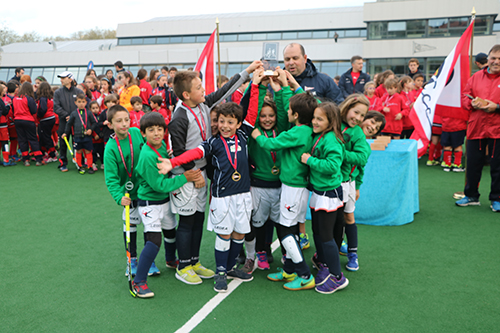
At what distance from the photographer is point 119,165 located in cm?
358

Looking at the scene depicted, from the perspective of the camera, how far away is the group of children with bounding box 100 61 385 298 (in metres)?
3.35

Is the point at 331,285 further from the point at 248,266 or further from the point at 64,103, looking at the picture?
the point at 64,103

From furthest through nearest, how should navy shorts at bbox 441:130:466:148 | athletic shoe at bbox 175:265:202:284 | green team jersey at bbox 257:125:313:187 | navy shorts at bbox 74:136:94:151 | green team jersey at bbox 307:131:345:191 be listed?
navy shorts at bbox 74:136:94:151 < navy shorts at bbox 441:130:466:148 < athletic shoe at bbox 175:265:202:284 < green team jersey at bbox 257:125:313:187 < green team jersey at bbox 307:131:345:191

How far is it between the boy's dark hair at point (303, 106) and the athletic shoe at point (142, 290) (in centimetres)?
192

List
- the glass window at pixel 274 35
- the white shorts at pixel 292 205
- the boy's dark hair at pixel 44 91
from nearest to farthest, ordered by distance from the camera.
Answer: the white shorts at pixel 292 205 → the boy's dark hair at pixel 44 91 → the glass window at pixel 274 35

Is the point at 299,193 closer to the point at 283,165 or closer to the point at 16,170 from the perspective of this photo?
the point at 283,165

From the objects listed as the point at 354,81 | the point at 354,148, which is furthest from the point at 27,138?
the point at 354,148

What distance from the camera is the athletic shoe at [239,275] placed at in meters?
3.71

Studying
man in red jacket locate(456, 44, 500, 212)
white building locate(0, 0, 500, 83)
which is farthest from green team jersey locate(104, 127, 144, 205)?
white building locate(0, 0, 500, 83)

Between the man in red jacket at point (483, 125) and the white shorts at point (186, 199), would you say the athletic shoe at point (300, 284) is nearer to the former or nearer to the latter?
the white shorts at point (186, 199)

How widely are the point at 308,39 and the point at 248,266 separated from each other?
33.1m

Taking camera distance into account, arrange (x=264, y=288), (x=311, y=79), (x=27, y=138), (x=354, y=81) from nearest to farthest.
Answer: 1. (x=264, y=288)
2. (x=311, y=79)
3. (x=354, y=81)
4. (x=27, y=138)

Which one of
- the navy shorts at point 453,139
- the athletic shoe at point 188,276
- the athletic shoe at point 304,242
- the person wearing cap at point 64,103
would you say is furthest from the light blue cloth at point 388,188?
the person wearing cap at point 64,103

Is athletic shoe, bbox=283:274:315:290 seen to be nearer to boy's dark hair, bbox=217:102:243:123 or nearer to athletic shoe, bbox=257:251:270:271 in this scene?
athletic shoe, bbox=257:251:270:271
